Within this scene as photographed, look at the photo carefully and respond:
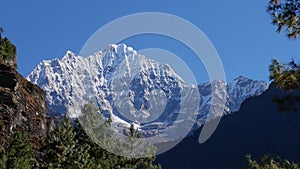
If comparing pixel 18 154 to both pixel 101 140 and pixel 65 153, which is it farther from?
pixel 65 153

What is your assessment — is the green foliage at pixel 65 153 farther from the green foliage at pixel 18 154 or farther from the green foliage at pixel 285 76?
the green foliage at pixel 285 76

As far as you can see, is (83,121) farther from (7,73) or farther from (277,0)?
(7,73)

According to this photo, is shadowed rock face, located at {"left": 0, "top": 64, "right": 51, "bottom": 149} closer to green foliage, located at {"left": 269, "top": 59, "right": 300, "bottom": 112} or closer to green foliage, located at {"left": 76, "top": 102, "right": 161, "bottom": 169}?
green foliage, located at {"left": 76, "top": 102, "right": 161, "bottom": 169}

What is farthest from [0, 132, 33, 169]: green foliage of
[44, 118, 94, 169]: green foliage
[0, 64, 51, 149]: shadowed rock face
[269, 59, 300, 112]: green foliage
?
[269, 59, 300, 112]: green foliage

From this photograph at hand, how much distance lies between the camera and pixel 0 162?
55.7 m

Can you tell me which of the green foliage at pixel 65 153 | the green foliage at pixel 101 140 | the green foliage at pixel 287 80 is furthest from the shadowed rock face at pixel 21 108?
the green foliage at pixel 287 80

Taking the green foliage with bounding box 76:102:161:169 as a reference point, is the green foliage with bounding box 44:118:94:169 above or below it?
below

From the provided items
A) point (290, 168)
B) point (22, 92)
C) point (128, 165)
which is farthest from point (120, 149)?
point (22, 92)

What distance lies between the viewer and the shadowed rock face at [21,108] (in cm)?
9125

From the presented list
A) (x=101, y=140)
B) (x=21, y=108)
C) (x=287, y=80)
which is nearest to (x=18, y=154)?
(x=101, y=140)

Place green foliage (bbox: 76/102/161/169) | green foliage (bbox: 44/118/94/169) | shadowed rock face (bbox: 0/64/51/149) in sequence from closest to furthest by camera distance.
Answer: green foliage (bbox: 44/118/94/169) < green foliage (bbox: 76/102/161/169) < shadowed rock face (bbox: 0/64/51/149)

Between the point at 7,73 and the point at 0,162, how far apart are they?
5140 cm

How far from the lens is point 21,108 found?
97.0 metres

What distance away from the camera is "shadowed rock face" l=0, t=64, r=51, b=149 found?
299 feet
